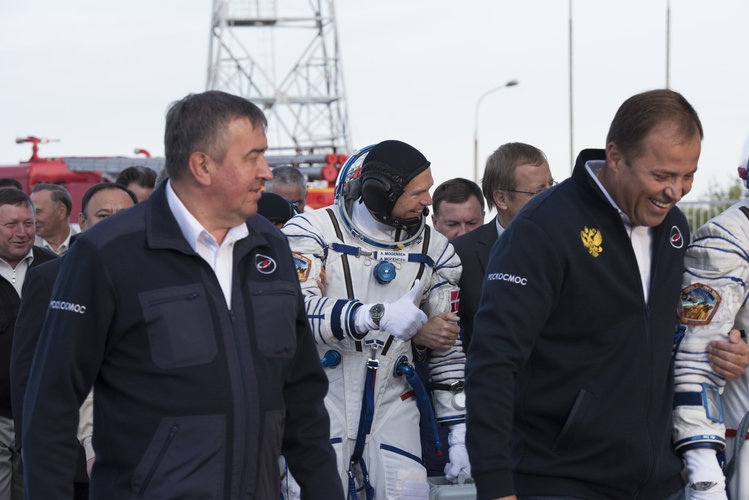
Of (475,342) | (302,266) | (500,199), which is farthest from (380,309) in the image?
(500,199)

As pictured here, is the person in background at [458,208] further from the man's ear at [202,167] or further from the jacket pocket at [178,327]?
the jacket pocket at [178,327]

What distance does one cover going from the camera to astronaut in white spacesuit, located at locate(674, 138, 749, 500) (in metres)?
3.07

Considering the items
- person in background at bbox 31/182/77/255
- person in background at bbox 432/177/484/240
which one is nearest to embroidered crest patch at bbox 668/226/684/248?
person in background at bbox 432/177/484/240

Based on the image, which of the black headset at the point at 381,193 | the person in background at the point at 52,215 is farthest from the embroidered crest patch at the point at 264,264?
the person in background at the point at 52,215

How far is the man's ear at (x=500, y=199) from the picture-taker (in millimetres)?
5184

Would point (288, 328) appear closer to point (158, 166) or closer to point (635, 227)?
Answer: point (635, 227)

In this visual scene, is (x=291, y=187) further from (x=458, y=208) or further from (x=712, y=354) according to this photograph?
(x=712, y=354)

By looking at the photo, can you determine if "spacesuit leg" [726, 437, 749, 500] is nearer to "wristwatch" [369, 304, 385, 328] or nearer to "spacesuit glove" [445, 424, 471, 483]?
"spacesuit glove" [445, 424, 471, 483]

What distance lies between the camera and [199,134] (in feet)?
9.30

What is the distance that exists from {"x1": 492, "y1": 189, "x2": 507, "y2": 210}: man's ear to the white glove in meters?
1.43

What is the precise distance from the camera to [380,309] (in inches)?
155

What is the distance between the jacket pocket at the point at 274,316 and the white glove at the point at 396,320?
0.92 m

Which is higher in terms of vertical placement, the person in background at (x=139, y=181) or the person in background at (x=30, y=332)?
the person in background at (x=139, y=181)

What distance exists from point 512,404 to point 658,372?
49 centimetres
